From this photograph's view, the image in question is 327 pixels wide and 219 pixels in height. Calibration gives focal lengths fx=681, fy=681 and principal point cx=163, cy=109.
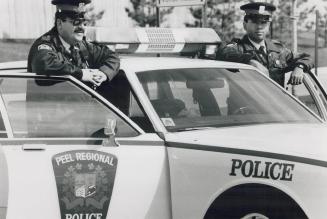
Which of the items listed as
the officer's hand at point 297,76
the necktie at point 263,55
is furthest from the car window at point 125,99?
the necktie at point 263,55

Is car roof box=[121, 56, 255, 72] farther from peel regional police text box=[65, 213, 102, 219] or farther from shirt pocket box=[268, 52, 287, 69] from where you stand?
shirt pocket box=[268, 52, 287, 69]

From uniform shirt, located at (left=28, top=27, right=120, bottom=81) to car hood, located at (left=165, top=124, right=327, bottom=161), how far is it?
0.74m

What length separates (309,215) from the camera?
349 centimetres

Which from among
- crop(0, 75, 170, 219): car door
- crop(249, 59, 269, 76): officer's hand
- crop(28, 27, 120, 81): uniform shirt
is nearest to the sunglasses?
crop(28, 27, 120, 81): uniform shirt

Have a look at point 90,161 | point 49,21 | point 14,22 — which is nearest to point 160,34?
point 90,161

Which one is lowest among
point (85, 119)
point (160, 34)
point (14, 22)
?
point (14, 22)

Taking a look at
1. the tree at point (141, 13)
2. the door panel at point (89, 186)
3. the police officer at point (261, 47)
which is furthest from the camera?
the tree at point (141, 13)

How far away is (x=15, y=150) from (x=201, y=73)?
138cm

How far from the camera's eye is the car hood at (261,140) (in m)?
3.61

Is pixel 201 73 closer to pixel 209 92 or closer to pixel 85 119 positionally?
pixel 209 92

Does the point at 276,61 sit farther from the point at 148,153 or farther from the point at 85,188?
the point at 85,188

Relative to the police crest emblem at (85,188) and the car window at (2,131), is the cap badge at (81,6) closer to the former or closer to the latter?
the car window at (2,131)

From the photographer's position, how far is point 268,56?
237 inches

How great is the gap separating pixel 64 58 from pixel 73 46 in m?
0.21
